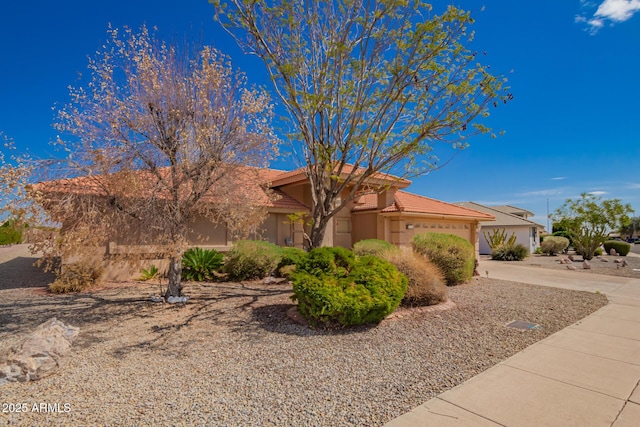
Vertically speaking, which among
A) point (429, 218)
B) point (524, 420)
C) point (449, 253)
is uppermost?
point (429, 218)

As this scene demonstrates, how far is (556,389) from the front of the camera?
427cm

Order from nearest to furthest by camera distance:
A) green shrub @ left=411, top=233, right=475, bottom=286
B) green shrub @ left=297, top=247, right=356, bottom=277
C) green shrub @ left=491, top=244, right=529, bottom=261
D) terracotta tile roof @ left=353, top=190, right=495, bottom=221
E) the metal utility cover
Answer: the metal utility cover
green shrub @ left=297, top=247, right=356, bottom=277
green shrub @ left=411, top=233, right=475, bottom=286
terracotta tile roof @ left=353, top=190, right=495, bottom=221
green shrub @ left=491, top=244, right=529, bottom=261

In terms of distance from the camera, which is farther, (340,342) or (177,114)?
(177,114)

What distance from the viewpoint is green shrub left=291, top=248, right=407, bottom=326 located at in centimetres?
641

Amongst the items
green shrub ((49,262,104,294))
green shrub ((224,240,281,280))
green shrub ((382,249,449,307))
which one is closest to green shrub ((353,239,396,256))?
green shrub ((224,240,281,280))

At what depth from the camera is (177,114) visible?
7.59 meters

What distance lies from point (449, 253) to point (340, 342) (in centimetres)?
743

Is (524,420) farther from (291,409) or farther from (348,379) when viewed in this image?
(291,409)

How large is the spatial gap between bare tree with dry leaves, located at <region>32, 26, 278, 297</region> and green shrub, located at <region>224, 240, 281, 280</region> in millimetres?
3528

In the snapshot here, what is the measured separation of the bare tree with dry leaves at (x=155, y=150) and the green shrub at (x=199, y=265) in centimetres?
348

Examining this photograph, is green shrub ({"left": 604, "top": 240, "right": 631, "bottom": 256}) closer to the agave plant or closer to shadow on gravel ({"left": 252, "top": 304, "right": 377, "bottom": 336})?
shadow on gravel ({"left": 252, "top": 304, "right": 377, "bottom": 336})

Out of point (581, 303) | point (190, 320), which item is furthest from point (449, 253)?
point (190, 320)

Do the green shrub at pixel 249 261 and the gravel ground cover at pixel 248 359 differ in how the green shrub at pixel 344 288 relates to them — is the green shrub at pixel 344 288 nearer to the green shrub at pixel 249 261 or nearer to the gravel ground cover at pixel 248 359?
the gravel ground cover at pixel 248 359

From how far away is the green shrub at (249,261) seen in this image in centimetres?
1212
